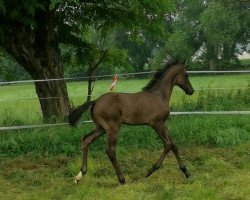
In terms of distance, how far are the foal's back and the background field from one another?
91cm

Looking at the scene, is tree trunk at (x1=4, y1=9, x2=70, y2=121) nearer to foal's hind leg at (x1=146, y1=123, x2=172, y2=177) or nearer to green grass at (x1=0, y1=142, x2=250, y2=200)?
green grass at (x1=0, y1=142, x2=250, y2=200)

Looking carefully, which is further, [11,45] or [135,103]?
[11,45]

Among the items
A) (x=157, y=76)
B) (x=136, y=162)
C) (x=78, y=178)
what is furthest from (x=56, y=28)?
(x=78, y=178)

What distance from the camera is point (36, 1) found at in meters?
8.43

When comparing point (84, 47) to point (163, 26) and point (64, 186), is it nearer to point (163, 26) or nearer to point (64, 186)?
point (163, 26)

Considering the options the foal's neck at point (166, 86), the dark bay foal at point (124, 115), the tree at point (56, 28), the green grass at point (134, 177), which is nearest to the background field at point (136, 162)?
the green grass at point (134, 177)

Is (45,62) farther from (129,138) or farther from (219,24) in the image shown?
(219,24)

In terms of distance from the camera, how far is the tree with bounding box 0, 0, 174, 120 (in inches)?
396

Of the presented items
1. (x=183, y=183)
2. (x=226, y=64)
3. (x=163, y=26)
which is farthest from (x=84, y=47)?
(x=226, y=64)

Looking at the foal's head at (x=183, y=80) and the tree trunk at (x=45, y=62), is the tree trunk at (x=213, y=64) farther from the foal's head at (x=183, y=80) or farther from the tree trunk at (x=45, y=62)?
the foal's head at (x=183, y=80)

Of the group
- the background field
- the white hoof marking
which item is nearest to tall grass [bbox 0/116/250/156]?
the background field

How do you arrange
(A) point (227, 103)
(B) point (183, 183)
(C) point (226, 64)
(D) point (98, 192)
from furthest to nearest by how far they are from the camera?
(C) point (226, 64)
(A) point (227, 103)
(B) point (183, 183)
(D) point (98, 192)

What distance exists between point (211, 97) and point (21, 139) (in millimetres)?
5068

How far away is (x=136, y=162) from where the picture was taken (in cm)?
757
